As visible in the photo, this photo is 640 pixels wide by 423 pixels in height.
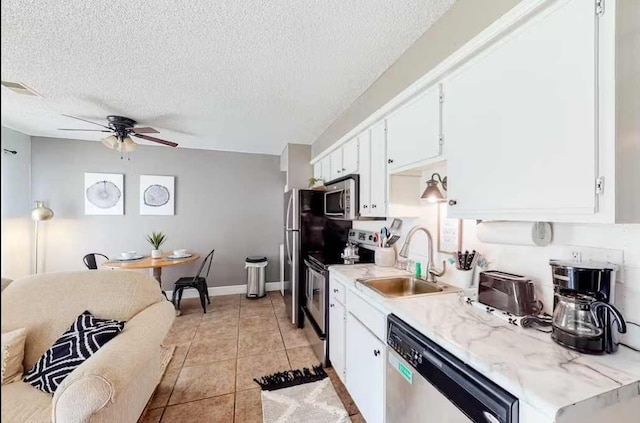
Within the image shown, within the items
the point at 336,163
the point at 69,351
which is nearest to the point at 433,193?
the point at 336,163

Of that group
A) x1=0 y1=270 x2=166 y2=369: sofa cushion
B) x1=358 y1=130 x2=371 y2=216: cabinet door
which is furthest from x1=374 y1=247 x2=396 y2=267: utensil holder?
x1=0 y1=270 x2=166 y2=369: sofa cushion

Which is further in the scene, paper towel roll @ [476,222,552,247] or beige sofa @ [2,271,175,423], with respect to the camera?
paper towel roll @ [476,222,552,247]

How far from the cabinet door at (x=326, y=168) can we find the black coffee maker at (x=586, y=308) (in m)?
2.46

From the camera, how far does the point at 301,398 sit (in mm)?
1983

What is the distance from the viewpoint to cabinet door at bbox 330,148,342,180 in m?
2.94

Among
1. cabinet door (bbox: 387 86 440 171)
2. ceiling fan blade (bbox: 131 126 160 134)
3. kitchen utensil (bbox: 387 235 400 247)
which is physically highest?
ceiling fan blade (bbox: 131 126 160 134)

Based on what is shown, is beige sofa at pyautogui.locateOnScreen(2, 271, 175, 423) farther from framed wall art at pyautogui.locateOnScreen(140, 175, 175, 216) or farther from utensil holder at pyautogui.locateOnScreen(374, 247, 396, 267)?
framed wall art at pyautogui.locateOnScreen(140, 175, 175, 216)

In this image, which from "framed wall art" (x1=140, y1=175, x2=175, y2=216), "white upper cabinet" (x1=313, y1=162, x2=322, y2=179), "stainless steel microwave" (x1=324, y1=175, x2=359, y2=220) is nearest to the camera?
"stainless steel microwave" (x1=324, y1=175, x2=359, y2=220)

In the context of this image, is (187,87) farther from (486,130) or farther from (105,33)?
(486,130)

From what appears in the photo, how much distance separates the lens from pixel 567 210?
0.97 metres

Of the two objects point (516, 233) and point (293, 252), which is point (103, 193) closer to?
point (293, 252)

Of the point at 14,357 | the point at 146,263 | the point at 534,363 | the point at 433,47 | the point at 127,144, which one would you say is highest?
the point at 433,47

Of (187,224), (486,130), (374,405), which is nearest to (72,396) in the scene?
(374,405)

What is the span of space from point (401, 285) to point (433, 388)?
96 cm
